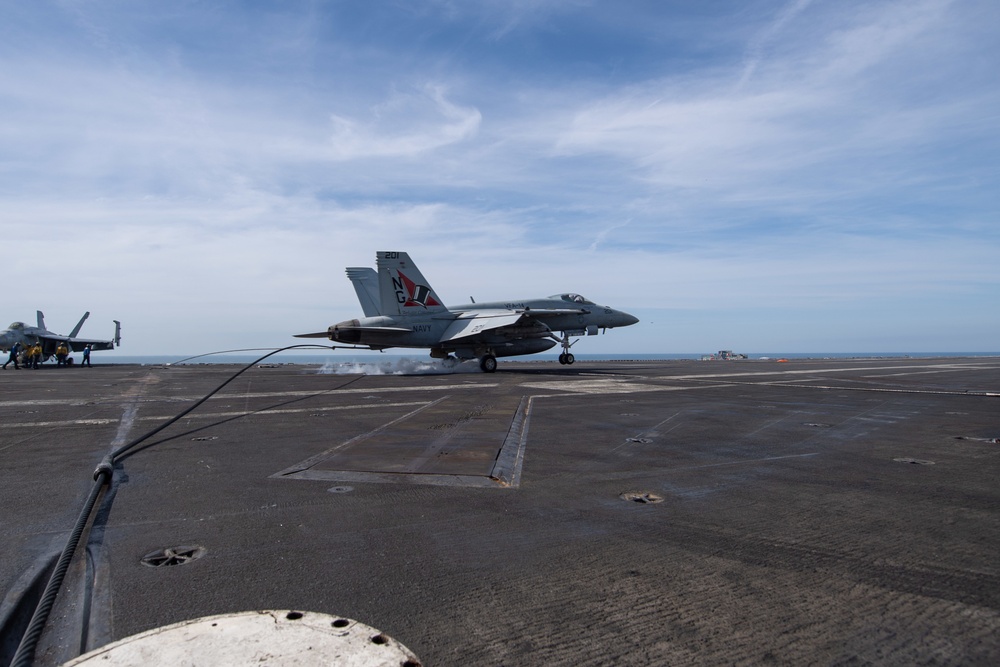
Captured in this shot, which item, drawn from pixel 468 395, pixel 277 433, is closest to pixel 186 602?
pixel 277 433

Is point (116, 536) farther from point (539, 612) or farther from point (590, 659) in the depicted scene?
point (590, 659)

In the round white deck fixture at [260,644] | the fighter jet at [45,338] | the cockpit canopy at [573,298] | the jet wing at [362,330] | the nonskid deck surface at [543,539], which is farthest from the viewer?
the fighter jet at [45,338]

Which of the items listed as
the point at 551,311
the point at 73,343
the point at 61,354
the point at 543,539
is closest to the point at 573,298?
the point at 551,311

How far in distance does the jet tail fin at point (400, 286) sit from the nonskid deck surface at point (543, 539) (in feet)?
64.3

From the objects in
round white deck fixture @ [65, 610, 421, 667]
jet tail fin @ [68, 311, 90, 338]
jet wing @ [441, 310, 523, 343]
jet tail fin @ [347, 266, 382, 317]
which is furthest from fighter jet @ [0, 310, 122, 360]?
round white deck fixture @ [65, 610, 421, 667]

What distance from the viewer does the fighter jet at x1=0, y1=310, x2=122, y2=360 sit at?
4520 centimetres

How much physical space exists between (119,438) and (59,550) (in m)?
5.60

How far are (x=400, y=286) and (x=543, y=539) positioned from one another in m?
25.5

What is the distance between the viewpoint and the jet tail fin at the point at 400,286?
28.5 m

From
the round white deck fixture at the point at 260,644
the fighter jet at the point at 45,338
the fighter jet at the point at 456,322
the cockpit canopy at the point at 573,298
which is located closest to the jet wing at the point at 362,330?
the fighter jet at the point at 456,322

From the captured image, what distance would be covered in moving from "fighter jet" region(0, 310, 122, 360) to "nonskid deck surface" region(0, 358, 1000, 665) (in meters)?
47.5

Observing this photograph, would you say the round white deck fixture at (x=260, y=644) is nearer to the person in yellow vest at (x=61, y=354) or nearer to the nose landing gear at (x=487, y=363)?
the nose landing gear at (x=487, y=363)

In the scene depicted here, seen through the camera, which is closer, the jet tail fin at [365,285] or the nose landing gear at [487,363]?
the nose landing gear at [487,363]

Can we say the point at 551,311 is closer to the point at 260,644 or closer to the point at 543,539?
the point at 543,539
